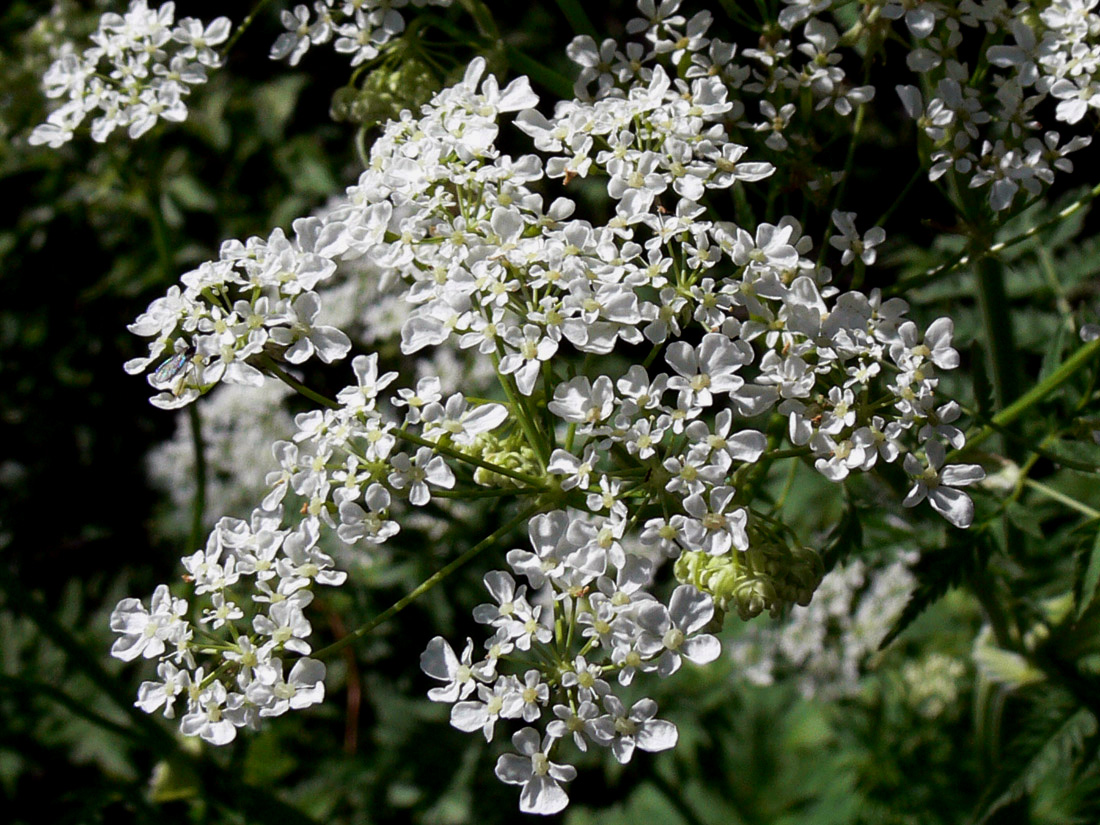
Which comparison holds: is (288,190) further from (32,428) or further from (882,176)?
→ (882,176)

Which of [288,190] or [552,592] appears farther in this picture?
[288,190]

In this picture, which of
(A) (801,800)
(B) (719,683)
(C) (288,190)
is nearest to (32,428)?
(C) (288,190)

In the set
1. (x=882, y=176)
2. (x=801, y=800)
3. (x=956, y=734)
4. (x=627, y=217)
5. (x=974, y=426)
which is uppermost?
(x=627, y=217)

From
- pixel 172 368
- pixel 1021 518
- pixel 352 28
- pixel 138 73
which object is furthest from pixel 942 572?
pixel 138 73

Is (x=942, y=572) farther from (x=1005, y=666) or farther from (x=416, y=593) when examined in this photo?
(x=416, y=593)

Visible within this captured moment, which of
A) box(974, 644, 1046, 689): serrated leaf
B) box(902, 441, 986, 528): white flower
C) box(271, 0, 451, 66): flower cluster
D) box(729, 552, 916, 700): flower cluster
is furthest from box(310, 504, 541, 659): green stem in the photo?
box(729, 552, 916, 700): flower cluster

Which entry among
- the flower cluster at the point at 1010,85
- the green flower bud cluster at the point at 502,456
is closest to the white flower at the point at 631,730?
the green flower bud cluster at the point at 502,456
